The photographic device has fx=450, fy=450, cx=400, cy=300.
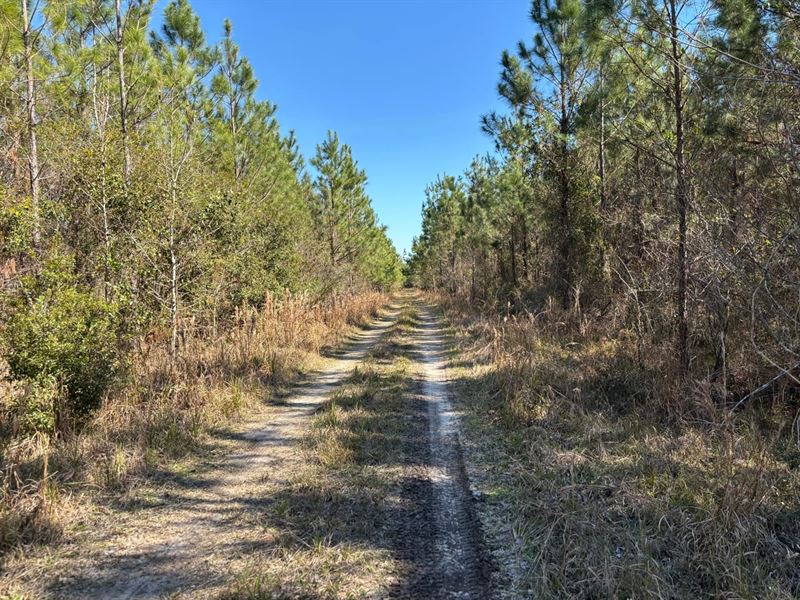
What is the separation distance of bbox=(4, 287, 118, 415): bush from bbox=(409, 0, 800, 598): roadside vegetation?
4577mm

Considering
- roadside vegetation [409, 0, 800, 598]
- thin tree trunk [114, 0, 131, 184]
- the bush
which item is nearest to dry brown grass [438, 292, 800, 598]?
roadside vegetation [409, 0, 800, 598]

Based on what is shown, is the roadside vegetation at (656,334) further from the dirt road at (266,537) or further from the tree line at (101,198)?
the tree line at (101,198)

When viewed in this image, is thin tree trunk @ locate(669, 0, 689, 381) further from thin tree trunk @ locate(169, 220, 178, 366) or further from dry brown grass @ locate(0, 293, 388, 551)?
thin tree trunk @ locate(169, 220, 178, 366)

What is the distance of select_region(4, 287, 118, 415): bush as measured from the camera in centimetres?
463

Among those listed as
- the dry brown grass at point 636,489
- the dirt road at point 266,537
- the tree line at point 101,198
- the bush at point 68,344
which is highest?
the tree line at point 101,198

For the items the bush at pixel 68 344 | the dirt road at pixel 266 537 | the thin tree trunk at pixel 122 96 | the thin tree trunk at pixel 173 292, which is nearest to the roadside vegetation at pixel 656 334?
the dirt road at pixel 266 537

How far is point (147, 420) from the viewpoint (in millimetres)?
5473

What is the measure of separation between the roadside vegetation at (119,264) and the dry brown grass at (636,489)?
11.8 feet

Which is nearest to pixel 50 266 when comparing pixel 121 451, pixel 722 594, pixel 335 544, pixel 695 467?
pixel 121 451

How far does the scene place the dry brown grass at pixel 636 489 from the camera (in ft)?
9.05

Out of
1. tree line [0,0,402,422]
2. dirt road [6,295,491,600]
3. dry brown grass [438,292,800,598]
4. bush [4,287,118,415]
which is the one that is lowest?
dirt road [6,295,491,600]

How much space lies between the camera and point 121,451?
4.57 m

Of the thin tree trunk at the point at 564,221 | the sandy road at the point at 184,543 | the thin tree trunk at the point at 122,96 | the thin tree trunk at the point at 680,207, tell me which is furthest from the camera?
the thin tree trunk at the point at 564,221

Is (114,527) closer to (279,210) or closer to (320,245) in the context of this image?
(279,210)
